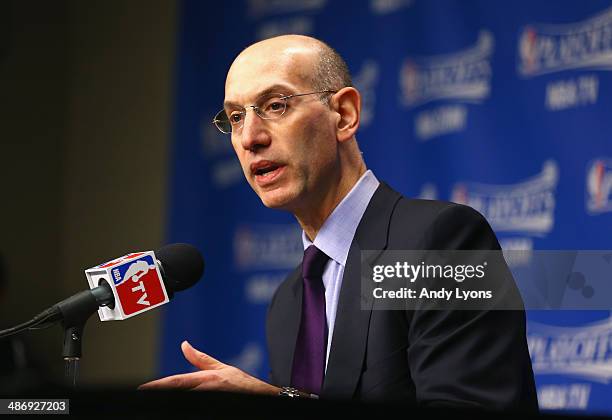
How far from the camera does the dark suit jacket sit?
1852 millimetres

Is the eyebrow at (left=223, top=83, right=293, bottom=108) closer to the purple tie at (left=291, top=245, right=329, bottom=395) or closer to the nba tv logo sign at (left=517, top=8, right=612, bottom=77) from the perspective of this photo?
the purple tie at (left=291, top=245, right=329, bottom=395)

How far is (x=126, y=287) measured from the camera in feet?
5.90

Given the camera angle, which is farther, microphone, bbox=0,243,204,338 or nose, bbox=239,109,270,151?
nose, bbox=239,109,270,151

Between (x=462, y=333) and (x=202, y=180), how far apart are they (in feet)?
9.66

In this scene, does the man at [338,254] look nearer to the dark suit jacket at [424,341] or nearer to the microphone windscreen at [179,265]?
the dark suit jacket at [424,341]

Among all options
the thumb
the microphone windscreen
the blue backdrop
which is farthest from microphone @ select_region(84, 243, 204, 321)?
the blue backdrop

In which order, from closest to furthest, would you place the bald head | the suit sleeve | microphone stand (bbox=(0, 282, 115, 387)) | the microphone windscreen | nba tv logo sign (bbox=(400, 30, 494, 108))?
microphone stand (bbox=(0, 282, 115, 387)), the suit sleeve, the microphone windscreen, the bald head, nba tv logo sign (bbox=(400, 30, 494, 108))

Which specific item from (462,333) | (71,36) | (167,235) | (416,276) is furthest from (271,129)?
(71,36)

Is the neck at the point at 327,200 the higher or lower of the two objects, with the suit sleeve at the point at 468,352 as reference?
higher

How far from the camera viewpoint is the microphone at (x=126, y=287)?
173 centimetres

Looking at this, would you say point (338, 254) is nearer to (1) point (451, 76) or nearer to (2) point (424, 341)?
(2) point (424, 341)

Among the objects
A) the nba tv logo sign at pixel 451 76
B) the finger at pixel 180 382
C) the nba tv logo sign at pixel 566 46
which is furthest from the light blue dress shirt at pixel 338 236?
the nba tv logo sign at pixel 451 76

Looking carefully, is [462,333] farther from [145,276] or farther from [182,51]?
[182,51]

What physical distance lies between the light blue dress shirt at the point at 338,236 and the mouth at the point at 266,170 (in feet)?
0.51
